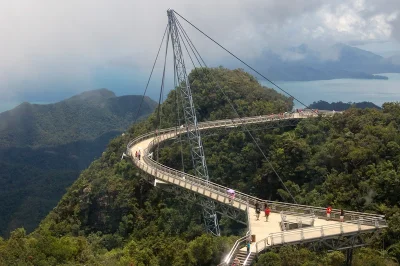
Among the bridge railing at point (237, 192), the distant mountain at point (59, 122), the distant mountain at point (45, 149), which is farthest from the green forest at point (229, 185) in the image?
the distant mountain at point (59, 122)

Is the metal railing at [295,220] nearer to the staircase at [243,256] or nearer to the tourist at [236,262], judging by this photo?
the staircase at [243,256]

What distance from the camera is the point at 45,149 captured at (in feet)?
496

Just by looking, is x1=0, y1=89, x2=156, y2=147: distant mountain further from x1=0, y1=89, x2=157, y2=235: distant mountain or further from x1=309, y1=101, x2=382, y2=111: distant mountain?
x1=309, y1=101, x2=382, y2=111: distant mountain

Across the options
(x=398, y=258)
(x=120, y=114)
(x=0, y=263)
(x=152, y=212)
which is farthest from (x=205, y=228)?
(x=120, y=114)

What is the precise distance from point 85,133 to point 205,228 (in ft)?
476

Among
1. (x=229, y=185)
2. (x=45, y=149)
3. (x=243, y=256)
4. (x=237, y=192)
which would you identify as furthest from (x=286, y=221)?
(x=45, y=149)

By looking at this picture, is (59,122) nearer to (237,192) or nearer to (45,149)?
(45,149)

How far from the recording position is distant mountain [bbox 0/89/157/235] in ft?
308

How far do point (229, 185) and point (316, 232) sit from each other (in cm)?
2603

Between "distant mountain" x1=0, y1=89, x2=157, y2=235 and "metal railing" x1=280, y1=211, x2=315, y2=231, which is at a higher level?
"metal railing" x1=280, y1=211, x2=315, y2=231

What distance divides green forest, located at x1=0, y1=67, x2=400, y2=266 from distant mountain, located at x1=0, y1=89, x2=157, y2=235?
151ft

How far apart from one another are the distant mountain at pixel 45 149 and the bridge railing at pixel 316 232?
71.9 meters

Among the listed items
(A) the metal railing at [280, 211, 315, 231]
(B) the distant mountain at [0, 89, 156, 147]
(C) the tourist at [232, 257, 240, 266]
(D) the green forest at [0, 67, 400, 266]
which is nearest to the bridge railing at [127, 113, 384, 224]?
(A) the metal railing at [280, 211, 315, 231]

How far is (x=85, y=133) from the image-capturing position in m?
176
